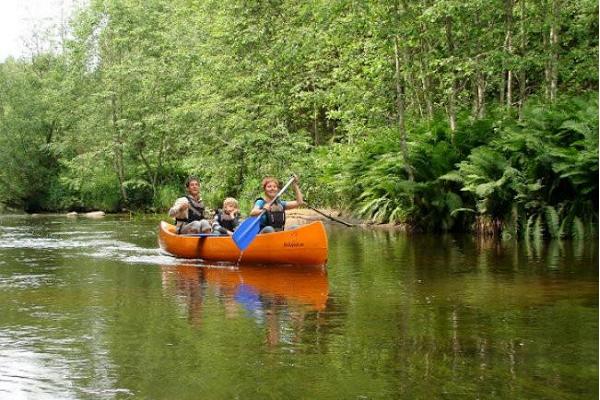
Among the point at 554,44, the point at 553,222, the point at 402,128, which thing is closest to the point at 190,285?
the point at 553,222

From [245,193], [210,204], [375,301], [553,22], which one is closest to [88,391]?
[375,301]

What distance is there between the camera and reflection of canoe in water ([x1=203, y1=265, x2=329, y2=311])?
8.87 meters

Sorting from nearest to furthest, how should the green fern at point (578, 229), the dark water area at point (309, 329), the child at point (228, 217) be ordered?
1. the dark water area at point (309, 329)
2. the child at point (228, 217)
3. the green fern at point (578, 229)

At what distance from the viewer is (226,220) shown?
14.1 m

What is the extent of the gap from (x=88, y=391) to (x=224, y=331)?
203cm

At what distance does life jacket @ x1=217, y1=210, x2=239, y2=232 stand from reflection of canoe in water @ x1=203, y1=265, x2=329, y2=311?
1.90 meters

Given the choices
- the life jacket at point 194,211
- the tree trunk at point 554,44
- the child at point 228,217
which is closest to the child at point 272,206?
the child at point 228,217

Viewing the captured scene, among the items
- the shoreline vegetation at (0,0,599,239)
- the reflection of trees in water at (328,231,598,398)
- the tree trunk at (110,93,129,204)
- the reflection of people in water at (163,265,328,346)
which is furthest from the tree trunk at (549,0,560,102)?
the tree trunk at (110,93,129,204)

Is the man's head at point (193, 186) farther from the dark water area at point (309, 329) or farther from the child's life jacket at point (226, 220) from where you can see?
the dark water area at point (309, 329)

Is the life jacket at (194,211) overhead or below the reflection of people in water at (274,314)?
overhead

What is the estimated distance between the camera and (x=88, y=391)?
193 inches

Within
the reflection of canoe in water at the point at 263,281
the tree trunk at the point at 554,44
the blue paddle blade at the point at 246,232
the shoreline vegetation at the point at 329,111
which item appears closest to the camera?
the reflection of canoe in water at the point at 263,281

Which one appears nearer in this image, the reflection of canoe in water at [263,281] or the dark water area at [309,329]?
the dark water area at [309,329]

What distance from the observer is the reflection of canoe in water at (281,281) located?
349 inches
